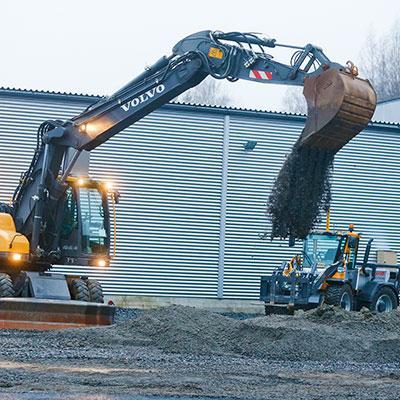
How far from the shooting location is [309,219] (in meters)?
20.8

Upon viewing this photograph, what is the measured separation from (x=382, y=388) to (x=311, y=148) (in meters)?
7.11

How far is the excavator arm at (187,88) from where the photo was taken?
16.6 metres

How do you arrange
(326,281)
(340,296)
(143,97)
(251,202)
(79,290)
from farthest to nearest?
(251,202), (326,281), (340,296), (79,290), (143,97)

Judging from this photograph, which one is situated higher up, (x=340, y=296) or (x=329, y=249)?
(x=329, y=249)

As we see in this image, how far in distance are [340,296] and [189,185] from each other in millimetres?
7745

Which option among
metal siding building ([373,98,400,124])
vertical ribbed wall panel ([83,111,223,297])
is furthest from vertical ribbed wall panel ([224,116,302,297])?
metal siding building ([373,98,400,124])

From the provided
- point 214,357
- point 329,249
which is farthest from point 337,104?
point 329,249

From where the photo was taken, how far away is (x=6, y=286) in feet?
61.9

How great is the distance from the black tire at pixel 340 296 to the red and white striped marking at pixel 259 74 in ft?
28.7

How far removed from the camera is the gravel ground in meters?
11.1

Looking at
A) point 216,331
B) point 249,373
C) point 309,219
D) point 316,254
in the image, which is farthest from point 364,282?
point 249,373

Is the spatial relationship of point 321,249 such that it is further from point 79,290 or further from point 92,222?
point 79,290

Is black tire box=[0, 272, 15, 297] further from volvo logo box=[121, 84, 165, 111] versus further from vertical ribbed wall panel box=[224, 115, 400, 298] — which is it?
vertical ribbed wall panel box=[224, 115, 400, 298]

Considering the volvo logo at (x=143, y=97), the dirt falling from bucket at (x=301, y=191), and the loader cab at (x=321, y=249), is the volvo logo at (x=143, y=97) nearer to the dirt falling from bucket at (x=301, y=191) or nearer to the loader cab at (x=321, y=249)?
the dirt falling from bucket at (x=301, y=191)
